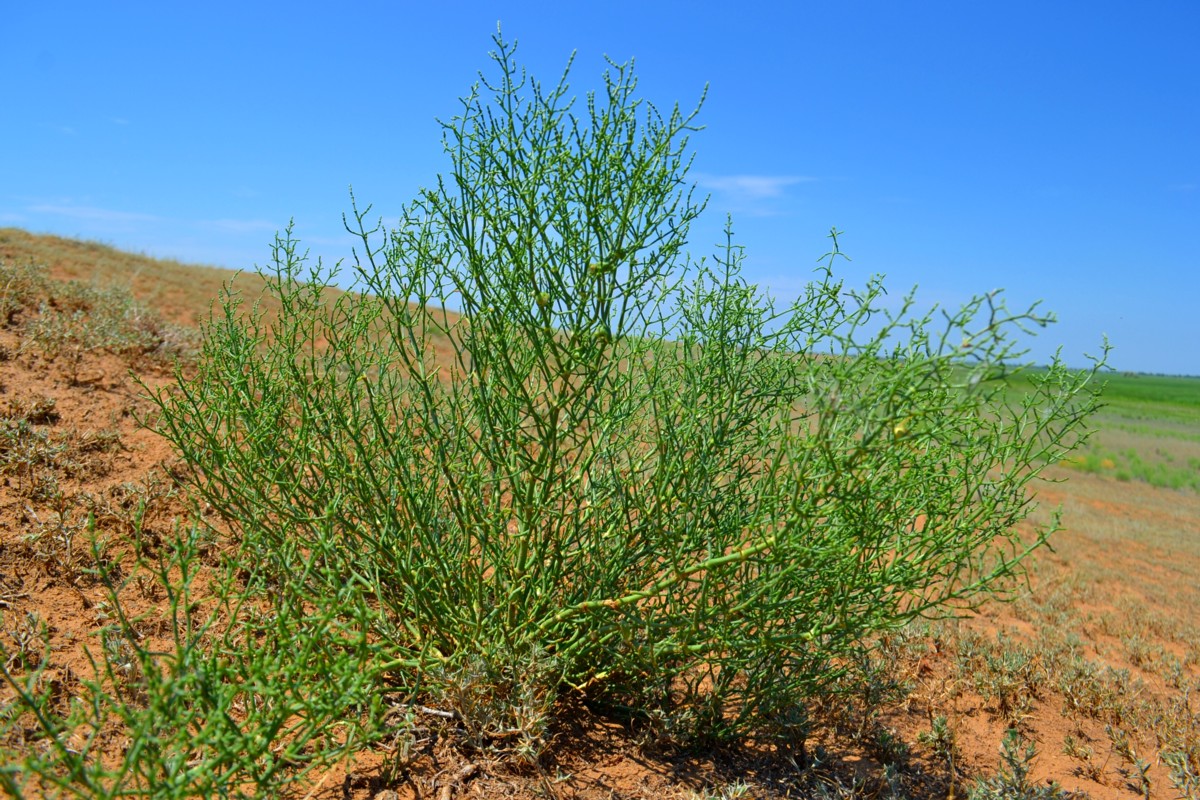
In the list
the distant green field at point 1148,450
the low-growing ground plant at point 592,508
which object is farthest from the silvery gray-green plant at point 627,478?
the distant green field at point 1148,450

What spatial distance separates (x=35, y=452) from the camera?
3.68 metres

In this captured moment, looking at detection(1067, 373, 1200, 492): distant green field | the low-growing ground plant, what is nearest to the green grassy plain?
the low-growing ground plant

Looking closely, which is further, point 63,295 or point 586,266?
point 63,295

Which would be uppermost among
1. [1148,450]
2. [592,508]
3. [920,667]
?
[592,508]

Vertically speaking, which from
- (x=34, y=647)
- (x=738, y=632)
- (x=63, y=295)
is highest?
(x=63, y=295)

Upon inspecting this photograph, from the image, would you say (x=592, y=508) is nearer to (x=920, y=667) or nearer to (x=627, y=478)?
(x=627, y=478)

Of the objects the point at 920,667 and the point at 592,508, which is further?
the point at 920,667

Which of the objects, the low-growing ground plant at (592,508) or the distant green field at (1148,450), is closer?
the low-growing ground plant at (592,508)

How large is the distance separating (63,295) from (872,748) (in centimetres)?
581

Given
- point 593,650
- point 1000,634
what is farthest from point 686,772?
point 1000,634

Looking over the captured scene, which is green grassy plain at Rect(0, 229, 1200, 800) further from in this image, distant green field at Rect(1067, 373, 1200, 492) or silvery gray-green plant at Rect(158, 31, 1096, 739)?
distant green field at Rect(1067, 373, 1200, 492)

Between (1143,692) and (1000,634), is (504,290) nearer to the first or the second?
(1000,634)

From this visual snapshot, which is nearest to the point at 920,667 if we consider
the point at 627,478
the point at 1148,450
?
the point at 627,478

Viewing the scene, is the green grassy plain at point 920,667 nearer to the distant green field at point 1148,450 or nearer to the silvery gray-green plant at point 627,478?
the silvery gray-green plant at point 627,478
